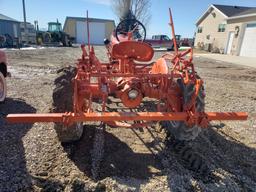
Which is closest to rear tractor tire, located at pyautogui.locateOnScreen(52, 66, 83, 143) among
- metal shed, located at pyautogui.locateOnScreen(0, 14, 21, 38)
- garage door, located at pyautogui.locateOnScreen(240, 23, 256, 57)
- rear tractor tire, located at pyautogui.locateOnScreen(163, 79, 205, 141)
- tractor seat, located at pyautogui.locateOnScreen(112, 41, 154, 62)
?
tractor seat, located at pyautogui.locateOnScreen(112, 41, 154, 62)

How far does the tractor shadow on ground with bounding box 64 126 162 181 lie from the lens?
3133 millimetres

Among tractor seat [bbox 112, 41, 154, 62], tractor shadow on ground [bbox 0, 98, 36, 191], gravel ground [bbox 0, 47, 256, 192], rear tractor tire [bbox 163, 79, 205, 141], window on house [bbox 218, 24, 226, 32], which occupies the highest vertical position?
window on house [bbox 218, 24, 226, 32]

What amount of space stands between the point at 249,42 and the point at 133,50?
22.5 m

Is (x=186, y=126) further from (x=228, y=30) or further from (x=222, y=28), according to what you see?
(x=222, y=28)

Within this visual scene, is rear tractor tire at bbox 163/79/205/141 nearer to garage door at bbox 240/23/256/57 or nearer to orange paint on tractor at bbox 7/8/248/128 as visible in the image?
orange paint on tractor at bbox 7/8/248/128

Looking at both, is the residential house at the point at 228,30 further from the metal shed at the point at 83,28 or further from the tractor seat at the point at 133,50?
the tractor seat at the point at 133,50

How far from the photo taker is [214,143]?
409 centimetres

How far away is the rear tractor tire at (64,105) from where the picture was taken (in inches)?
131

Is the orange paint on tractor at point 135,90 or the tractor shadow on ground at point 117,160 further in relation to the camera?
the tractor shadow on ground at point 117,160

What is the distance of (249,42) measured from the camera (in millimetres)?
23016

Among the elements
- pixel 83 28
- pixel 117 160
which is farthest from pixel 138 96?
pixel 83 28

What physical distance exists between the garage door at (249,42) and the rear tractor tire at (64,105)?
22816 mm

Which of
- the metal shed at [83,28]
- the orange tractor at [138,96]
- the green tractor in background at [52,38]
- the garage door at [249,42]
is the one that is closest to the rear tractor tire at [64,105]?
the orange tractor at [138,96]

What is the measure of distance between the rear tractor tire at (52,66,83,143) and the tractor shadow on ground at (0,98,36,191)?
2.08 ft
